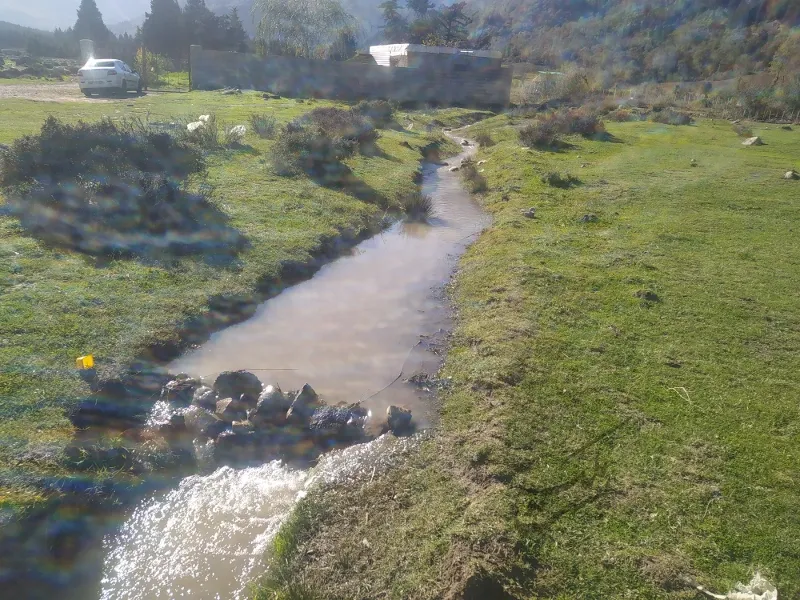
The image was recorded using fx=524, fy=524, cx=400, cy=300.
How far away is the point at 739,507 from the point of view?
163 inches

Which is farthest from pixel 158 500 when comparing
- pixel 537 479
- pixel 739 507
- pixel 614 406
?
pixel 739 507

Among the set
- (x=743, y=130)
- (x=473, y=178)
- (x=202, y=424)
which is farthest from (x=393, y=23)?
(x=202, y=424)

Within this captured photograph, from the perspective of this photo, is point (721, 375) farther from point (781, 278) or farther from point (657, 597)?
point (781, 278)

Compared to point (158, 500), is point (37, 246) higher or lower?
higher

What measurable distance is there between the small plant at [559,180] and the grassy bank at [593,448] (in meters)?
5.30

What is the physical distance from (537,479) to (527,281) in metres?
4.40

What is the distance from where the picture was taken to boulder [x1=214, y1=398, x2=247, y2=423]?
17.1 feet

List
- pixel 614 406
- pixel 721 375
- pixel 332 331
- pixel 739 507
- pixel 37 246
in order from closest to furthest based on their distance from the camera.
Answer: pixel 739 507 < pixel 614 406 < pixel 721 375 < pixel 332 331 < pixel 37 246

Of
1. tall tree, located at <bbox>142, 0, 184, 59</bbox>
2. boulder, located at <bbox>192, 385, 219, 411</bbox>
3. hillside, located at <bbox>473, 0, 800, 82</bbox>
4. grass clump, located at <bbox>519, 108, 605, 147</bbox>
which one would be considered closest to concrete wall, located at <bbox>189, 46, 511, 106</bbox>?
grass clump, located at <bbox>519, 108, 605, 147</bbox>

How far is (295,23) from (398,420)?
48778 mm

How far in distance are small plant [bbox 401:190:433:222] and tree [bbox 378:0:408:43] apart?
216 feet

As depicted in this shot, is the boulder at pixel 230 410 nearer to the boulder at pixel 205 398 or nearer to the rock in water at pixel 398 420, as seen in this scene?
the boulder at pixel 205 398

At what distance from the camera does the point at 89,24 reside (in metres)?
58.6

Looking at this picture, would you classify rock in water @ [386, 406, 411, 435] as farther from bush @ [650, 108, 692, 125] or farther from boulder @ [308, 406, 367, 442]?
bush @ [650, 108, 692, 125]
